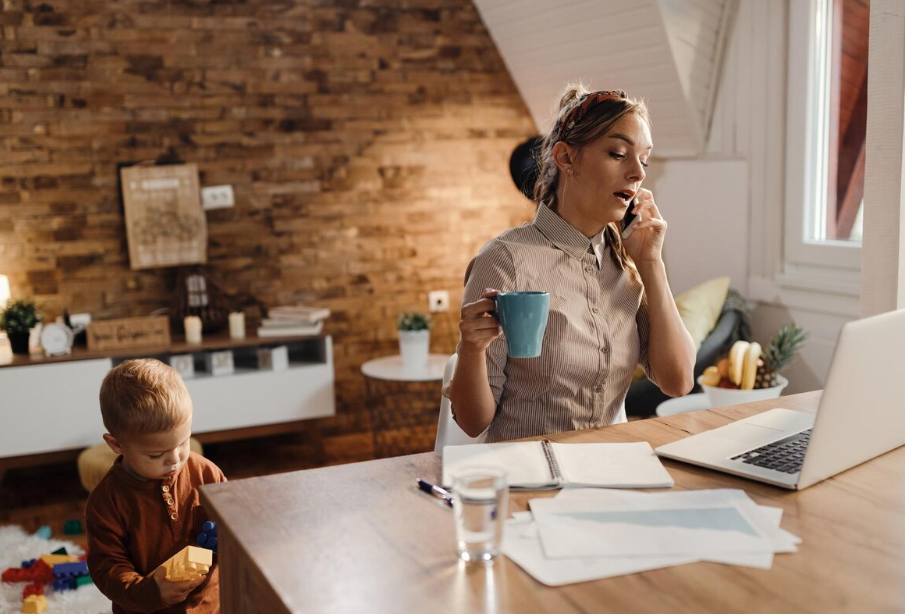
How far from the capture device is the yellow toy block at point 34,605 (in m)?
2.65

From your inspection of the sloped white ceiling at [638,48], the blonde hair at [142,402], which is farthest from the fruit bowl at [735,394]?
the blonde hair at [142,402]

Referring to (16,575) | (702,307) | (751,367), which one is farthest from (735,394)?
(16,575)

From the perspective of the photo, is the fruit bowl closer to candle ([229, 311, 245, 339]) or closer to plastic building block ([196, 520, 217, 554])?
plastic building block ([196, 520, 217, 554])

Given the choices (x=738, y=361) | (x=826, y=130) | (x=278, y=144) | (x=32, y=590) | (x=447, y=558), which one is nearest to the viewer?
(x=447, y=558)

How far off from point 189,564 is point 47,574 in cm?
176

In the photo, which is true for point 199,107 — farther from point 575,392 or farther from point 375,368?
point 575,392

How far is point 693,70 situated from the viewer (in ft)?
12.1

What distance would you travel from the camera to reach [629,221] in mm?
1845

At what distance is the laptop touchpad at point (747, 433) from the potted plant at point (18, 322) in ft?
10.2

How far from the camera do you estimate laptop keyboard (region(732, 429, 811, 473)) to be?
1286 millimetres

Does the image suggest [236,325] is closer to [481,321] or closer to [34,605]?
[34,605]

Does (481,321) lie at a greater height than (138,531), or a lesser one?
greater

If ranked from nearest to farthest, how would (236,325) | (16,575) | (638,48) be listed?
(16,575)
(638,48)
(236,325)

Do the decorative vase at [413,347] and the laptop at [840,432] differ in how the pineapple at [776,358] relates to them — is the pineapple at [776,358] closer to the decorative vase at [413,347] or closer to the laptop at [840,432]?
the decorative vase at [413,347]
